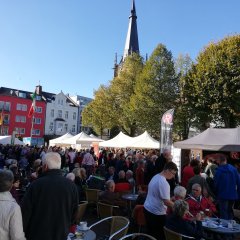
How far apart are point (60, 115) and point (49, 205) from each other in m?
64.5

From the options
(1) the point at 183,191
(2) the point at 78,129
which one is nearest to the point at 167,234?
(1) the point at 183,191

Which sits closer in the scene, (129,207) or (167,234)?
(167,234)

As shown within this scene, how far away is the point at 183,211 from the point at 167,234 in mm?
444

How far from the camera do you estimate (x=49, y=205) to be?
3.21m

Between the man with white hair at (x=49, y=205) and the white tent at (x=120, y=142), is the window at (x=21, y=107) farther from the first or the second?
the man with white hair at (x=49, y=205)

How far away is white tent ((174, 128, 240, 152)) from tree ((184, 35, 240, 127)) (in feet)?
42.8

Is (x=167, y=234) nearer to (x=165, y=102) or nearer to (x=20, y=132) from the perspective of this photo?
(x=165, y=102)

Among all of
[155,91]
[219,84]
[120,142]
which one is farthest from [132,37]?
[120,142]

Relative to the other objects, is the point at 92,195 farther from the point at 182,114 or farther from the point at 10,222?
the point at 182,114

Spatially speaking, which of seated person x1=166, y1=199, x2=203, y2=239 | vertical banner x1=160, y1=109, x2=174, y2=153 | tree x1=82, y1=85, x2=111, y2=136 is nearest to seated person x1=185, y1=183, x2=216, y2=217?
seated person x1=166, y1=199, x2=203, y2=239

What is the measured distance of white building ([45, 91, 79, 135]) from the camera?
213ft

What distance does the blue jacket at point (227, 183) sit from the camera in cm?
746

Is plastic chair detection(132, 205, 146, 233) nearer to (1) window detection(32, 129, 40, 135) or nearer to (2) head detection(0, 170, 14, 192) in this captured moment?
(2) head detection(0, 170, 14, 192)

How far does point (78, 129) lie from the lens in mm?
70188
